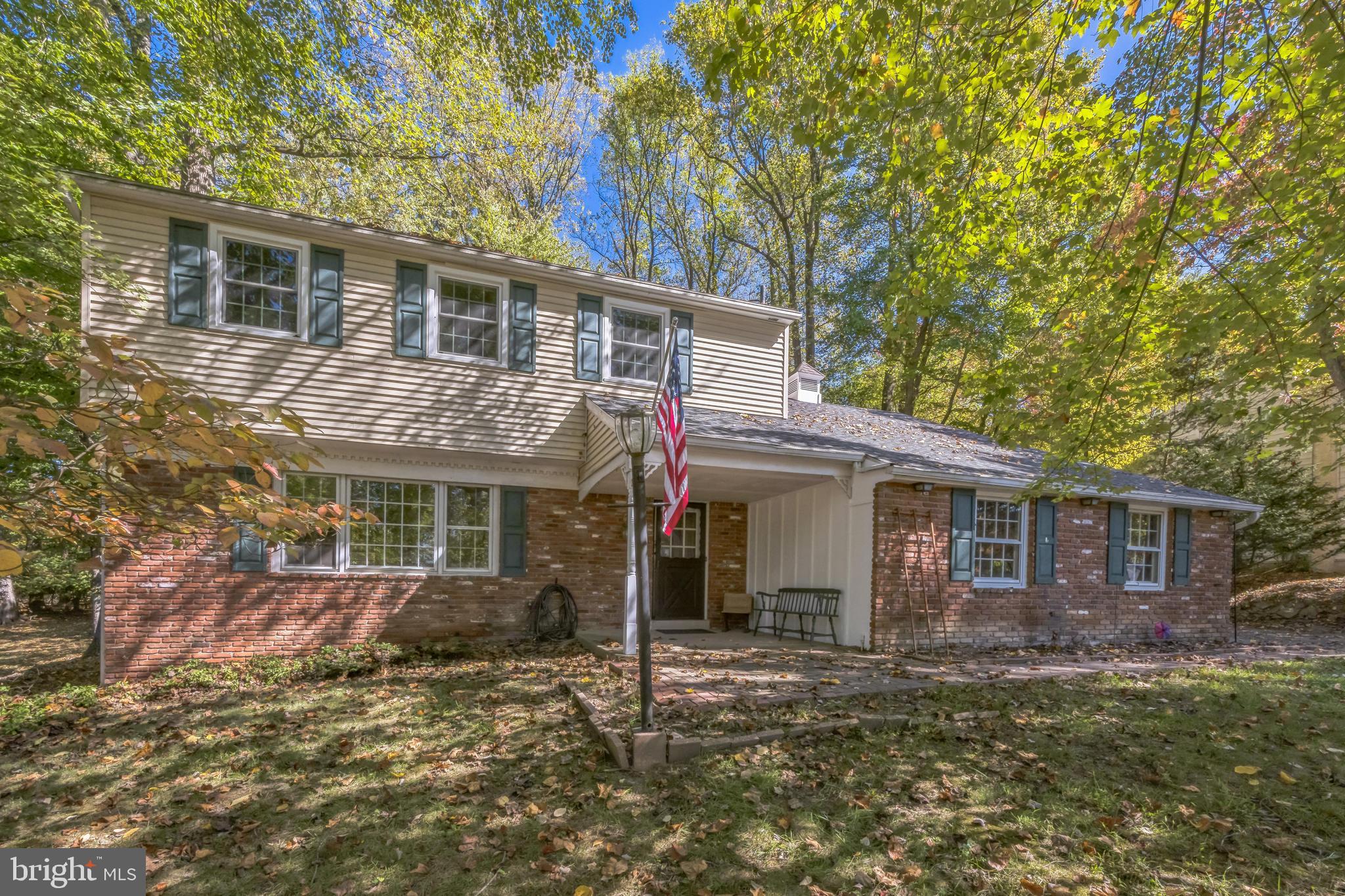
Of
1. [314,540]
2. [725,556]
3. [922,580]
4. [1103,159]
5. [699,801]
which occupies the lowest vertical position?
[699,801]

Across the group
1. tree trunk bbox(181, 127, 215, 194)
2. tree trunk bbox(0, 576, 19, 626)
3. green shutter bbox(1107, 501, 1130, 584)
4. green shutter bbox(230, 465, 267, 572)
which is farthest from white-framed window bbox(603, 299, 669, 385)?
tree trunk bbox(0, 576, 19, 626)

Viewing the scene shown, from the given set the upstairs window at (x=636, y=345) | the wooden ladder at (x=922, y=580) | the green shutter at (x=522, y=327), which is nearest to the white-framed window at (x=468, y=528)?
the green shutter at (x=522, y=327)

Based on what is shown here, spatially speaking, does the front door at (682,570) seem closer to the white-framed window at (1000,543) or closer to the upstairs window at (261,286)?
the white-framed window at (1000,543)

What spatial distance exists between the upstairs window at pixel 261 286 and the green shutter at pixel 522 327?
9.07 feet

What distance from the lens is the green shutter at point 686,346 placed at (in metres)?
10.4

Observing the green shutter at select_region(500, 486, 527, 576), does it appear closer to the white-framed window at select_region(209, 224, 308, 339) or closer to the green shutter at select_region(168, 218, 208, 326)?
the white-framed window at select_region(209, 224, 308, 339)

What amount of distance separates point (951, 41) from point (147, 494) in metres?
6.20

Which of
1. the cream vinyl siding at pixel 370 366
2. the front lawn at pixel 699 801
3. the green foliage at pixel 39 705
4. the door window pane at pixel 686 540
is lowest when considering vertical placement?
the green foliage at pixel 39 705

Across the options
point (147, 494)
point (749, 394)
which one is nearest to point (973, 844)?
point (147, 494)

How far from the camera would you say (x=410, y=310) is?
8.81 meters

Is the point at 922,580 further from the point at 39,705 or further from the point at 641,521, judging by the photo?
the point at 39,705

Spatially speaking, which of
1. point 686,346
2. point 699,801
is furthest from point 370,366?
point 699,801

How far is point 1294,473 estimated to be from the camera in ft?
51.4

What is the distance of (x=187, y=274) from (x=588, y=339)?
5139 mm
